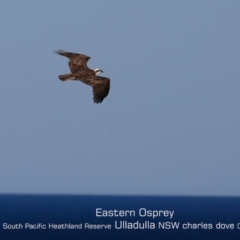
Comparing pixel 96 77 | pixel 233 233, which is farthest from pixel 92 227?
pixel 96 77

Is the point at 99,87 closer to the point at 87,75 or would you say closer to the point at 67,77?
the point at 87,75

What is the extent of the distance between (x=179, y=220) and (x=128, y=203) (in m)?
1.15

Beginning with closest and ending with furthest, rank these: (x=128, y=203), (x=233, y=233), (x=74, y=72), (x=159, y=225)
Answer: (x=74, y=72) → (x=159, y=225) → (x=233, y=233) → (x=128, y=203)

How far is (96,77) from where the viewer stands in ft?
32.4

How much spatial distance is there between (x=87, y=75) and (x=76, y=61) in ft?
0.47

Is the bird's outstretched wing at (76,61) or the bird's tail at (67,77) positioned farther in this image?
the bird's outstretched wing at (76,61)

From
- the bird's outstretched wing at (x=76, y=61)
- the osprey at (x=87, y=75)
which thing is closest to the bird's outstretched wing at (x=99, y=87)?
the osprey at (x=87, y=75)

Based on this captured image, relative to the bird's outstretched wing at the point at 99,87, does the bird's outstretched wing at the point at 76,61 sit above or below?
above

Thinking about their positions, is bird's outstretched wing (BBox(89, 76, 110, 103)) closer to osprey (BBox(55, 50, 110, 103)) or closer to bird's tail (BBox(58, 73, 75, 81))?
osprey (BBox(55, 50, 110, 103))

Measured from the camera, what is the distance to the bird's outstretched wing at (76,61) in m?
9.82

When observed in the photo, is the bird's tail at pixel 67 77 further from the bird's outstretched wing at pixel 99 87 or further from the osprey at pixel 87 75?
the bird's outstretched wing at pixel 99 87

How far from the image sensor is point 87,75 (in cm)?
984

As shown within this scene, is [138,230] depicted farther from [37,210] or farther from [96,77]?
[96,77]

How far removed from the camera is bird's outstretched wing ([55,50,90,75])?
9.82 metres
